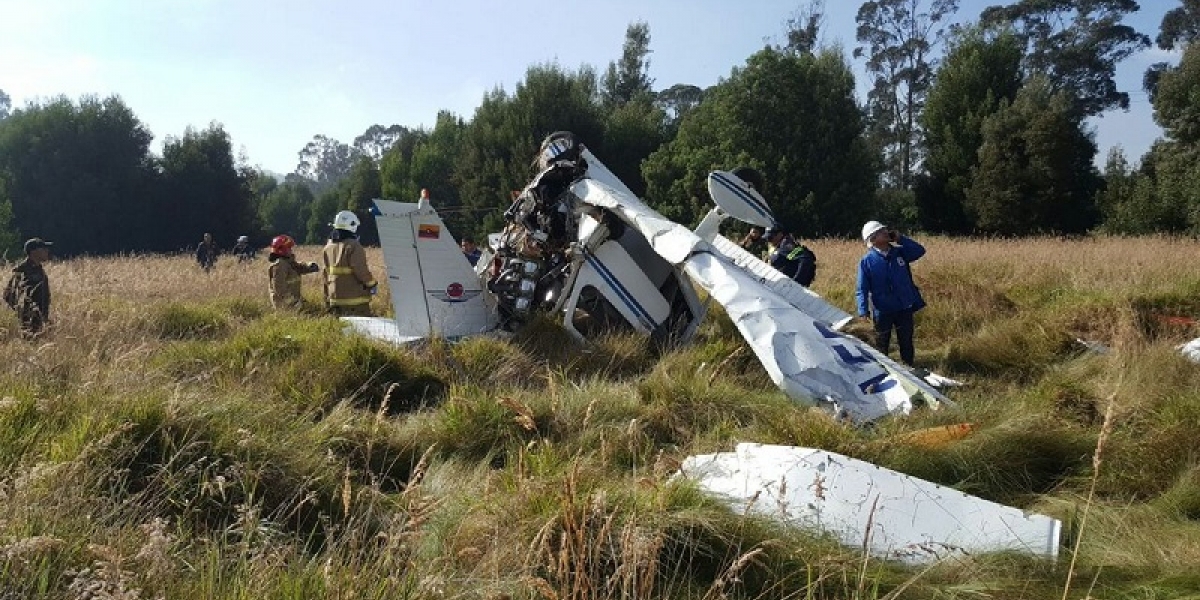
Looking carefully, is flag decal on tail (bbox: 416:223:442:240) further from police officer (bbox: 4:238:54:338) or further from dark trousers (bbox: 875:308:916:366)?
dark trousers (bbox: 875:308:916:366)

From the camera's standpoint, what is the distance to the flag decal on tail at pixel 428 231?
7.60 m

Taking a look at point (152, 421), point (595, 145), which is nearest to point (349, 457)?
point (152, 421)

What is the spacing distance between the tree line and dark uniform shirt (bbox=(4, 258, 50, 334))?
12005 mm

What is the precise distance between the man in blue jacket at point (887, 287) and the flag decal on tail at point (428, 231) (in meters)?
3.95

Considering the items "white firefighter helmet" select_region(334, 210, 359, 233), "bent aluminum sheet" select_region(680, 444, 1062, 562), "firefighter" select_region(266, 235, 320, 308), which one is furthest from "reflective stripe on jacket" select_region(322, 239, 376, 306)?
"bent aluminum sheet" select_region(680, 444, 1062, 562)

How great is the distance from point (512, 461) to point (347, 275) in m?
5.35

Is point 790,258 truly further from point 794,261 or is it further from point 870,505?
point 870,505

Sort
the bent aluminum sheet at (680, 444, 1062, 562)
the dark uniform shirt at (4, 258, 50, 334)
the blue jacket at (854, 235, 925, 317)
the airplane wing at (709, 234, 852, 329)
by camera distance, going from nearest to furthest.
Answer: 1. the bent aluminum sheet at (680, 444, 1062, 562)
2. the airplane wing at (709, 234, 852, 329)
3. the dark uniform shirt at (4, 258, 50, 334)
4. the blue jacket at (854, 235, 925, 317)

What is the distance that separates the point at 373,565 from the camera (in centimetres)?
237

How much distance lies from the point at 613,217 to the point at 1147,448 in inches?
185

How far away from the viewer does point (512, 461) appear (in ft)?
13.4

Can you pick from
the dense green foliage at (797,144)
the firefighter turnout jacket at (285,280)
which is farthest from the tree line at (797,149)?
the firefighter turnout jacket at (285,280)

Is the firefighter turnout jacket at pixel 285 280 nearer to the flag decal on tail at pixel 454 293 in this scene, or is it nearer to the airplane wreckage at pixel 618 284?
the airplane wreckage at pixel 618 284

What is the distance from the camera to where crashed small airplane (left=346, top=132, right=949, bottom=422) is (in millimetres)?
6992
